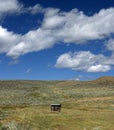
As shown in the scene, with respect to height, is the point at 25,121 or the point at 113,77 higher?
the point at 113,77

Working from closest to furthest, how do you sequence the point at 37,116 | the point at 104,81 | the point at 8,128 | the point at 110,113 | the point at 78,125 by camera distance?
the point at 8,128 → the point at 78,125 → the point at 37,116 → the point at 110,113 → the point at 104,81

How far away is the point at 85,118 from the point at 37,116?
6.78m

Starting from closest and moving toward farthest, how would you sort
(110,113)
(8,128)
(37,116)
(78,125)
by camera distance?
1. (8,128)
2. (78,125)
3. (37,116)
4. (110,113)

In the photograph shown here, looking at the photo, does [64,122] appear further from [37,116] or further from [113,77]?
[113,77]

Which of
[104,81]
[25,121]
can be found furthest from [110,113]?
[104,81]

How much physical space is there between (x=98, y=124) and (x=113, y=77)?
448 feet

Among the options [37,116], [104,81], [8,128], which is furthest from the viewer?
[104,81]

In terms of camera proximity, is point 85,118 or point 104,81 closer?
point 85,118

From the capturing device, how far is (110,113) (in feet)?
197

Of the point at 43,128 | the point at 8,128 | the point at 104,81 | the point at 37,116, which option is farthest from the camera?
the point at 104,81

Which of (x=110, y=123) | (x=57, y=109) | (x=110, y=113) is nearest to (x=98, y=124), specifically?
(x=110, y=123)

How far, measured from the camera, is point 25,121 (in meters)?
48.6

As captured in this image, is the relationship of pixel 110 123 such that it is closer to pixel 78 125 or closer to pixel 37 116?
pixel 78 125

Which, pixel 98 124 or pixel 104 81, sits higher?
pixel 104 81
